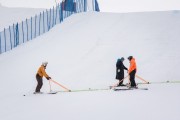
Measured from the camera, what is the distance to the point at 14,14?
129ft

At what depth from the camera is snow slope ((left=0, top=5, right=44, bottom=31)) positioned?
36406mm

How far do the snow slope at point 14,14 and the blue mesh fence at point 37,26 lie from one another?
30.2 ft

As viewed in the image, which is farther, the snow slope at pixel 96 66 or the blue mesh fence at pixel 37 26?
the blue mesh fence at pixel 37 26

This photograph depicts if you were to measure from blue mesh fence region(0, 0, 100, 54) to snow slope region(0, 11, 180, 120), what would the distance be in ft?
2.94

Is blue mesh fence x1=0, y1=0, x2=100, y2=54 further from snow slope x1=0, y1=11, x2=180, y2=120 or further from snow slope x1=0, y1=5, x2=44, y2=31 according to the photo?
snow slope x1=0, y1=5, x2=44, y2=31

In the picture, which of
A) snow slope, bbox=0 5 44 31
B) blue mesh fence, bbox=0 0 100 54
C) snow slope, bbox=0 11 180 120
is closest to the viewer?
snow slope, bbox=0 11 180 120

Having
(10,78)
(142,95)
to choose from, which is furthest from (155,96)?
(10,78)

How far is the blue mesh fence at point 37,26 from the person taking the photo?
25016 millimetres

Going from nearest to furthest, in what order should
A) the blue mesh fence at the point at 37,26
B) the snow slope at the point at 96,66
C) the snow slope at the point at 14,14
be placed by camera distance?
the snow slope at the point at 96,66 → the blue mesh fence at the point at 37,26 → the snow slope at the point at 14,14

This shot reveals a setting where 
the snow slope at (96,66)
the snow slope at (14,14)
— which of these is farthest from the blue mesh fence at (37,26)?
the snow slope at (14,14)

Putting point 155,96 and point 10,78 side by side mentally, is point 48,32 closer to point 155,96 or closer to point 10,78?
point 10,78

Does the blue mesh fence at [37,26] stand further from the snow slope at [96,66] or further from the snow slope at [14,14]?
the snow slope at [14,14]

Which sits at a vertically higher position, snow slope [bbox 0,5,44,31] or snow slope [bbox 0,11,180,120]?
snow slope [bbox 0,5,44,31]

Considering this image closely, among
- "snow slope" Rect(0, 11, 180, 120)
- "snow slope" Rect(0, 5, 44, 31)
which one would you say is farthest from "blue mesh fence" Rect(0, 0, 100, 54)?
"snow slope" Rect(0, 5, 44, 31)
